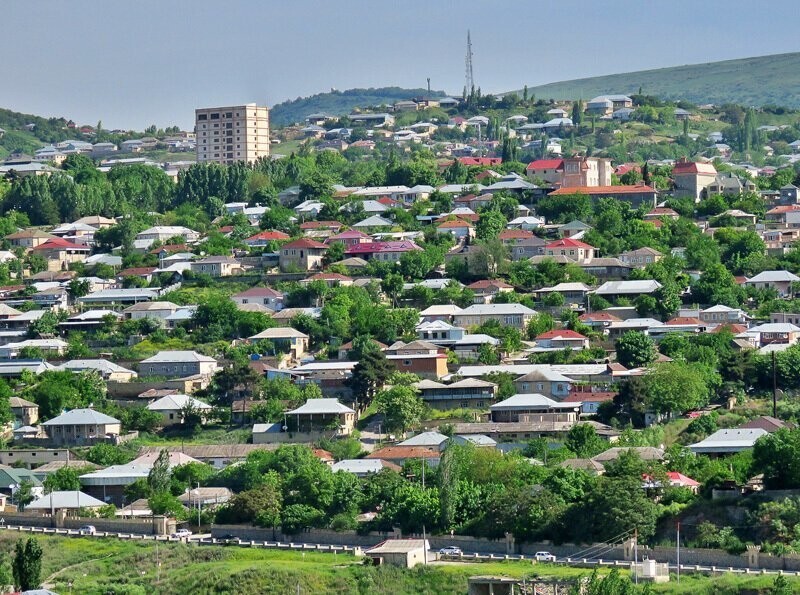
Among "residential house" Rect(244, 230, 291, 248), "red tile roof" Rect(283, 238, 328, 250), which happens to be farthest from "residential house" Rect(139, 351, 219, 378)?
"residential house" Rect(244, 230, 291, 248)

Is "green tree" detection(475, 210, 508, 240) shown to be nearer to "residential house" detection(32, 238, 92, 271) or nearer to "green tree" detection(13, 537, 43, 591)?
"residential house" detection(32, 238, 92, 271)

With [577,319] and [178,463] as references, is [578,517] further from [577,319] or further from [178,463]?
[577,319]

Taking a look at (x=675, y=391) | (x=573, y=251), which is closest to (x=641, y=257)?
(x=573, y=251)

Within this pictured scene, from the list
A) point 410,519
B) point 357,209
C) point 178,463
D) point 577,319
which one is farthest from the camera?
point 357,209

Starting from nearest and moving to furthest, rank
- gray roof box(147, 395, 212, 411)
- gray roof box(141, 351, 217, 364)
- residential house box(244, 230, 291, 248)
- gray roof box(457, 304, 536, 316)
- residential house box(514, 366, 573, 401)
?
1. residential house box(514, 366, 573, 401)
2. gray roof box(147, 395, 212, 411)
3. gray roof box(141, 351, 217, 364)
4. gray roof box(457, 304, 536, 316)
5. residential house box(244, 230, 291, 248)

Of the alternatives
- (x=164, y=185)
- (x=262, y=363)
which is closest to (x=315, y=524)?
(x=262, y=363)

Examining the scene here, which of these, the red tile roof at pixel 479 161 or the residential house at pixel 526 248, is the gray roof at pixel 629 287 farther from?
the red tile roof at pixel 479 161

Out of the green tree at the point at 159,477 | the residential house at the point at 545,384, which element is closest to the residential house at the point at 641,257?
the residential house at the point at 545,384
